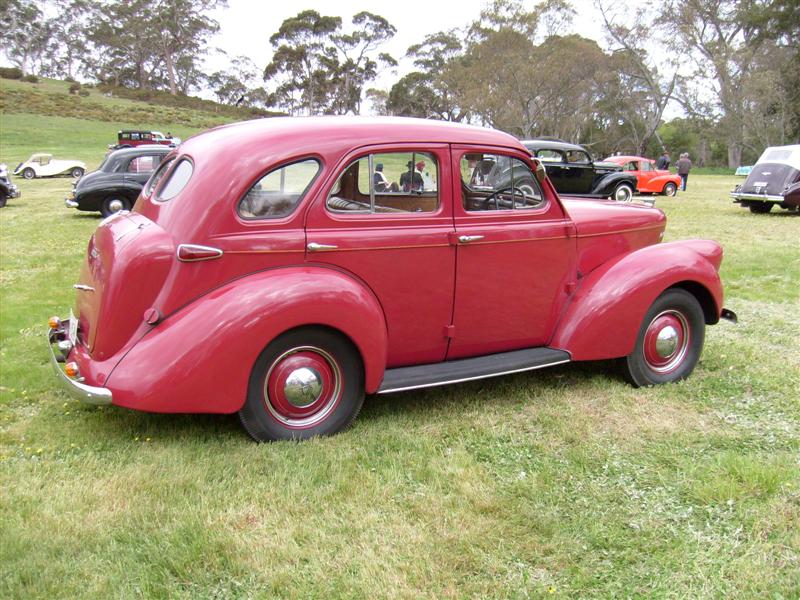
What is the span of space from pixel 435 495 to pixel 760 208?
1598 cm

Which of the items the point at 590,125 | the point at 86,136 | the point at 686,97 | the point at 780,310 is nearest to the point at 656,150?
the point at 590,125

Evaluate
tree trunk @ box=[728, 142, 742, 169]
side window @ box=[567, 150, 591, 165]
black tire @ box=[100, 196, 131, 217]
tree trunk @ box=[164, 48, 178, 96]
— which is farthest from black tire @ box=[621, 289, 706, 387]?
tree trunk @ box=[164, 48, 178, 96]

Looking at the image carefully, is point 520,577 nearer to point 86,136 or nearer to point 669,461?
point 669,461

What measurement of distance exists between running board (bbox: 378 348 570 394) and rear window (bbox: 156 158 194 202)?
5.48ft

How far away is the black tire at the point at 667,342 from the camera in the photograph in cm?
457

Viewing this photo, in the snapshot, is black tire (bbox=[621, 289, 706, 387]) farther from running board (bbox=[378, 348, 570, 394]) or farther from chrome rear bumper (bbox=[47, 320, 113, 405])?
chrome rear bumper (bbox=[47, 320, 113, 405])

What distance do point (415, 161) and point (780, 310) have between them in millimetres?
4753

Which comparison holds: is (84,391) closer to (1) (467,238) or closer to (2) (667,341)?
(1) (467,238)

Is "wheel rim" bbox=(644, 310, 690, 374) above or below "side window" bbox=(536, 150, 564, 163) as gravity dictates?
below

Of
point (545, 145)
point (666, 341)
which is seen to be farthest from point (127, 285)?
point (545, 145)

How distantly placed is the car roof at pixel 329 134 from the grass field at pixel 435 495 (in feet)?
5.57

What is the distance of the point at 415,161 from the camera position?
4.07 meters

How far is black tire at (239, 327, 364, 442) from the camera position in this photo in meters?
3.53

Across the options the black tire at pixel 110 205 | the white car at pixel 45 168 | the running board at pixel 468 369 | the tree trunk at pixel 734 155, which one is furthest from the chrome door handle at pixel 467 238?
the tree trunk at pixel 734 155
